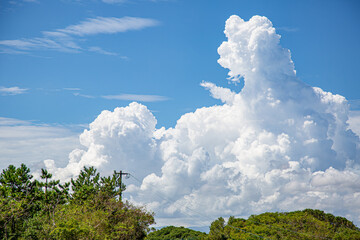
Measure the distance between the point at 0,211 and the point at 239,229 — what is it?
177 ft

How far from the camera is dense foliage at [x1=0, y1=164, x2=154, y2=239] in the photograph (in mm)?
28688

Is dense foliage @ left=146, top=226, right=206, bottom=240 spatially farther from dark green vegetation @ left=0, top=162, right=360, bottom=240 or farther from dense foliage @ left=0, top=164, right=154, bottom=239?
dense foliage @ left=0, top=164, right=154, bottom=239

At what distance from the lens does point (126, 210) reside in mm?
Answer: 43438

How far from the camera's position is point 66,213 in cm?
3466

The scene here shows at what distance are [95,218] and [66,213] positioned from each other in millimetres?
2824

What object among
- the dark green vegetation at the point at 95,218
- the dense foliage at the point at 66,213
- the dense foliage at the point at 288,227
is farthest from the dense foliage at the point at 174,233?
the dense foliage at the point at 66,213

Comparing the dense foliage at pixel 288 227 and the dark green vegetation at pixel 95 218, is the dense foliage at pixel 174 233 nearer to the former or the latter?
the dark green vegetation at pixel 95 218

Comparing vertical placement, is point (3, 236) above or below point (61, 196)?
below

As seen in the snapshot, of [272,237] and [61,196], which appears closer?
[61,196]

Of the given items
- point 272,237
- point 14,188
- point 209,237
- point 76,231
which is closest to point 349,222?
point 272,237

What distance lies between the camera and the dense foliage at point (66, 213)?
1129 inches

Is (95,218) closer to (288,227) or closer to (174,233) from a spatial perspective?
(288,227)

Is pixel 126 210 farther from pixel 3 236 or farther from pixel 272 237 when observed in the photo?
pixel 272 237

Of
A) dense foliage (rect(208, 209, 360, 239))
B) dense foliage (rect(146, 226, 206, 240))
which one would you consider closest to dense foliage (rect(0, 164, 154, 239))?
dense foliage (rect(208, 209, 360, 239))
